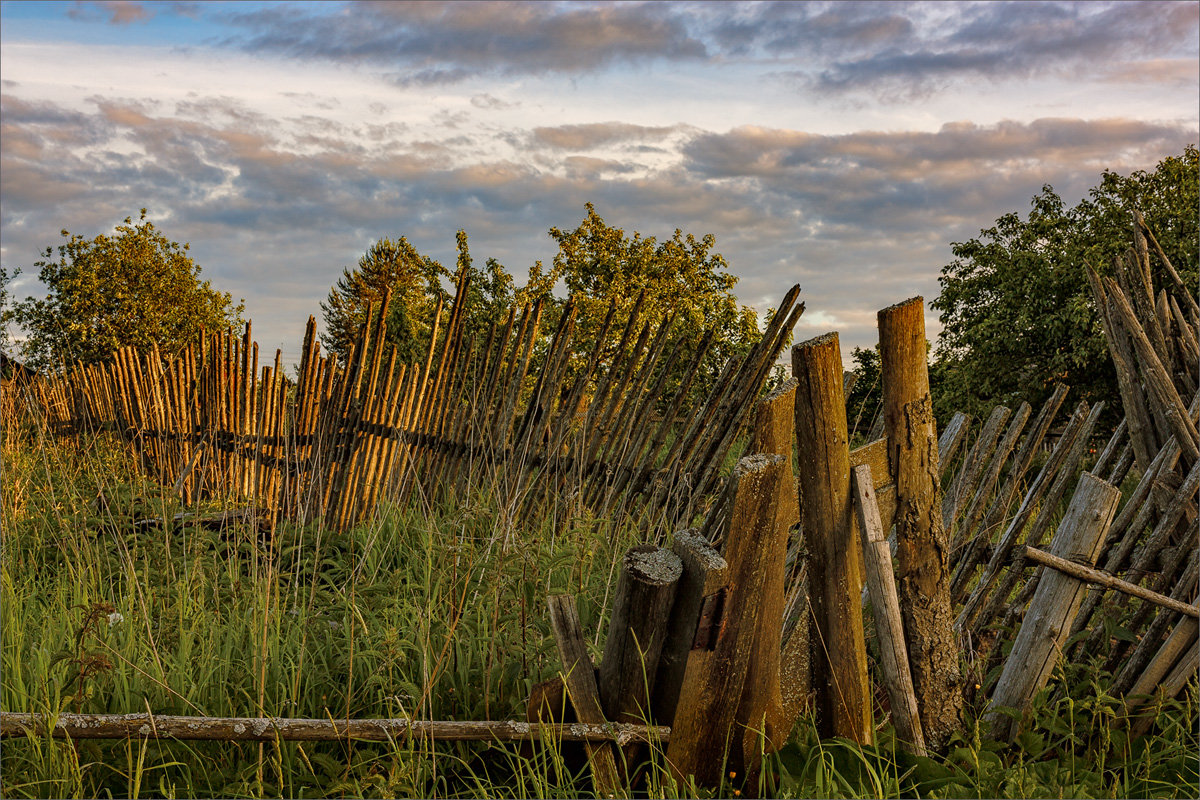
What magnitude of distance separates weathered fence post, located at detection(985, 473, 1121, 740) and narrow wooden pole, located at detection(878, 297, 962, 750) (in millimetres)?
216

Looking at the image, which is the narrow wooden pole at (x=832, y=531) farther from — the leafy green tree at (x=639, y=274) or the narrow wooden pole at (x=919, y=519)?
the leafy green tree at (x=639, y=274)

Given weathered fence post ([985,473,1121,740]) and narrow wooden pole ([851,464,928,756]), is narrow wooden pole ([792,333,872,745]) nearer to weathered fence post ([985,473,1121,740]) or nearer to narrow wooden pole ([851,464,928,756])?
narrow wooden pole ([851,464,928,756])

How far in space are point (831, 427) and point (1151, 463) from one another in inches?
61.9

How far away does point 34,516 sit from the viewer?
5625 millimetres

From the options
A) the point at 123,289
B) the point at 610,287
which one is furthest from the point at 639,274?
the point at 123,289

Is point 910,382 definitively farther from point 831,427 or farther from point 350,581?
point 350,581

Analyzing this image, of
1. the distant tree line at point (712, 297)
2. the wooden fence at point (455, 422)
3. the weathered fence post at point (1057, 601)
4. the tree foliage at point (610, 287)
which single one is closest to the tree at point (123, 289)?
the distant tree line at point (712, 297)

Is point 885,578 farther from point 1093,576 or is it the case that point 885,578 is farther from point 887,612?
point 1093,576

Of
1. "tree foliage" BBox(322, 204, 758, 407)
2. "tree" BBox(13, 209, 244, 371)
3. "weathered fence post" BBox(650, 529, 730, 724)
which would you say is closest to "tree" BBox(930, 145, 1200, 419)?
"tree foliage" BBox(322, 204, 758, 407)

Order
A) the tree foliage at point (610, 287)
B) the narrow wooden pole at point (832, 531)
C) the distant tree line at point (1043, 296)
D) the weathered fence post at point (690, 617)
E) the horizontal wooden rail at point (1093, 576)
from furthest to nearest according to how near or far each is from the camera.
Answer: the tree foliage at point (610, 287), the distant tree line at point (1043, 296), the horizontal wooden rail at point (1093, 576), the narrow wooden pole at point (832, 531), the weathered fence post at point (690, 617)

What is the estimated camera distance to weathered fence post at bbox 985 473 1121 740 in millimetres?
2627

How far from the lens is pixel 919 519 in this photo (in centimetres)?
258

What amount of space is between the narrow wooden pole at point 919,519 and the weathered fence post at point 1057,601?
0.22 meters

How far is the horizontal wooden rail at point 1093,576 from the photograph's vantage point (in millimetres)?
2617
